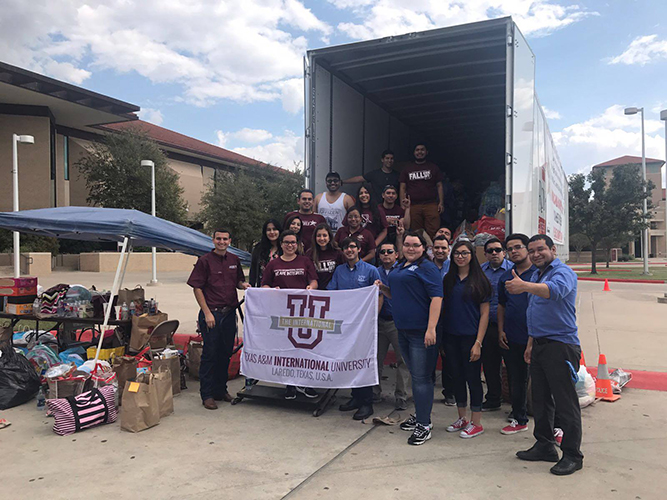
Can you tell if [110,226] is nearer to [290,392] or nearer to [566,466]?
[290,392]

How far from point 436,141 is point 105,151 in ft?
85.1

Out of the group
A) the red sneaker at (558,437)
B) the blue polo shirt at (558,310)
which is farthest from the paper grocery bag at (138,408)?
the red sneaker at (558,437)

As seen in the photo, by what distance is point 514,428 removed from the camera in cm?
465

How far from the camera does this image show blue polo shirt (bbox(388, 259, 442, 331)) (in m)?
4.31

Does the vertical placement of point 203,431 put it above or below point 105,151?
below

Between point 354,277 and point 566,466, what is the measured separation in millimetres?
2506

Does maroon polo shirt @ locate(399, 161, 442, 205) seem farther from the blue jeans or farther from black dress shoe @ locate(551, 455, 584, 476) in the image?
black dress shoe @ locate(551, 455, 584, 476)

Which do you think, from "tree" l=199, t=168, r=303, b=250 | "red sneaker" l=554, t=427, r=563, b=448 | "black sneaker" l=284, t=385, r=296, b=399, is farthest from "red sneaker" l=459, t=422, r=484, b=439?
"tree" l=199, t=168, r=303, b=250

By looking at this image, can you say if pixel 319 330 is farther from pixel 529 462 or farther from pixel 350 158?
pixel 350 158

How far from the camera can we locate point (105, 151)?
3094 cm

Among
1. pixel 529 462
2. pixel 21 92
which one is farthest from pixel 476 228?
pixel 21 92

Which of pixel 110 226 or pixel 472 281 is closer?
pixel 472 281

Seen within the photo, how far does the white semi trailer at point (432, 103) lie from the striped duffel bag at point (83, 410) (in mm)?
3716

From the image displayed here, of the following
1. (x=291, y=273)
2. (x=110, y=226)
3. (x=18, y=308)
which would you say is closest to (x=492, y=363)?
(x=291, y=273)
